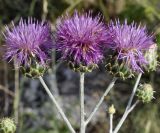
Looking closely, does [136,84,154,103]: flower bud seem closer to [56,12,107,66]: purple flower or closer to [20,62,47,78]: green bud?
[56,12,107,66]: purple flower

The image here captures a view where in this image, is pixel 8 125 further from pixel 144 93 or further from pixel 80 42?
pixel 144 93

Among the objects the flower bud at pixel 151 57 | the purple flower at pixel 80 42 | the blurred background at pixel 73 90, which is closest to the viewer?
the purple flower at pixel 80 42

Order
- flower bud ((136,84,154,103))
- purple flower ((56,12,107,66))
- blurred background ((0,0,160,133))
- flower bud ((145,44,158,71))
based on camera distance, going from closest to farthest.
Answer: purple flower ((56,12,107,66)), flower bud ((145,44,158,71)), flower bud ((136,84,154,103)), blurred background ((0,0,160,133))

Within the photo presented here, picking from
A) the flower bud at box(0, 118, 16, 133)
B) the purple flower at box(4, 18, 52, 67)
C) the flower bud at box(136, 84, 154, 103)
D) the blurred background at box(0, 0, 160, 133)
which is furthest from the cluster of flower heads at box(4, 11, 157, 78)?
the blurred background at box(0, 0, 160, 133)

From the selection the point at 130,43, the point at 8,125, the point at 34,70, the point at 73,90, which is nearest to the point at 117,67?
the point at 130,43

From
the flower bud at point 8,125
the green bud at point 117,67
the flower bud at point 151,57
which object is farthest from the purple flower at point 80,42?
the flower bud at point 8,125

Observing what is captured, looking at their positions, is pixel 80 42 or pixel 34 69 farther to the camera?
pixel 34 69

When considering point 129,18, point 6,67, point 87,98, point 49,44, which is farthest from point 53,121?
Result: point 49,44

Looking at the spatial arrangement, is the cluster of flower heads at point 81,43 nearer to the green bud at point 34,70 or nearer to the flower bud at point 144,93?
the green bud at point 34,70
